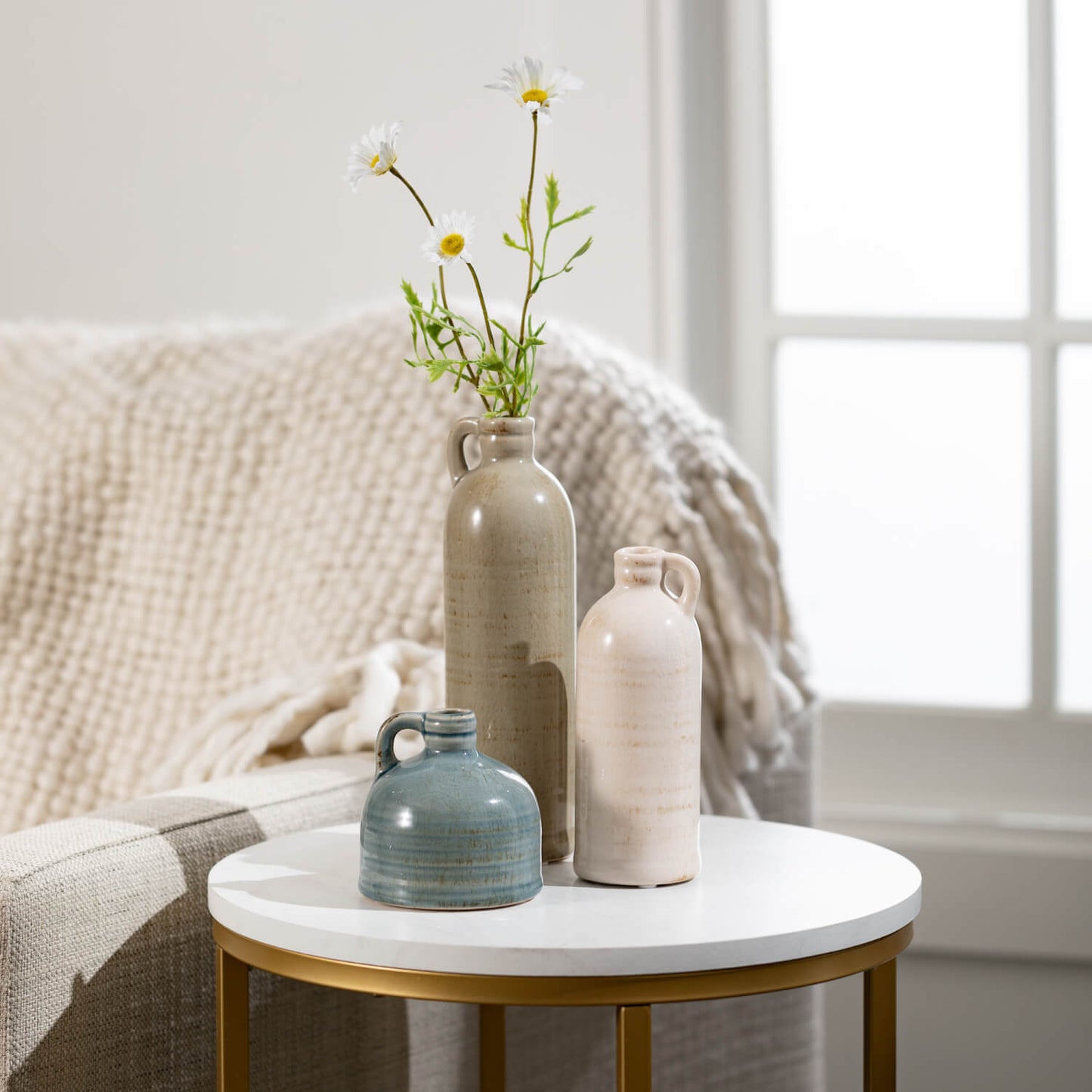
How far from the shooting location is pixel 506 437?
2.92 feet

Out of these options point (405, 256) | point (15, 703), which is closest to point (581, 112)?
point (405, 256)

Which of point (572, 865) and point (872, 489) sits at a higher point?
point (872, 489)

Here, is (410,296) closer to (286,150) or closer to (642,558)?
(642,558)

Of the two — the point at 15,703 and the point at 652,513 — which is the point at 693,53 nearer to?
the point at 652,513

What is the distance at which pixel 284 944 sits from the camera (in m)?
0.78

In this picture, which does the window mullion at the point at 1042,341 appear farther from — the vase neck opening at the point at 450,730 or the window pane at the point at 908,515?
the vase neck opening at the point at 450,730

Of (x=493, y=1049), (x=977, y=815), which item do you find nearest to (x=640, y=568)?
(x=493, y=1049)

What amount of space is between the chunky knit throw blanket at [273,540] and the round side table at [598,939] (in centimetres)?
30

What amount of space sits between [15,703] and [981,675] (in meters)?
1.11

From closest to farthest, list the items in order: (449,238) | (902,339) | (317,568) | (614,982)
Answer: (614,982) → (449,238) → (317,568) → (902,339)

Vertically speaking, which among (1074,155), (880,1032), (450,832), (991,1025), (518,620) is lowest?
(991,1025)

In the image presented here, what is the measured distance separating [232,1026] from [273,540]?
1.90 ft

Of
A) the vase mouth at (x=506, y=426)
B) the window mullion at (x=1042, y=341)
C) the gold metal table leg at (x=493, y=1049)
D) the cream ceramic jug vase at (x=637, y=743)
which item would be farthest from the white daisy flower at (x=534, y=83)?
the window mullion at (x=1042, y=341)

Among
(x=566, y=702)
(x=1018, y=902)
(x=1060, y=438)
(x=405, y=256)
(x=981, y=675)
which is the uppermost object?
(x=405, y=256)
